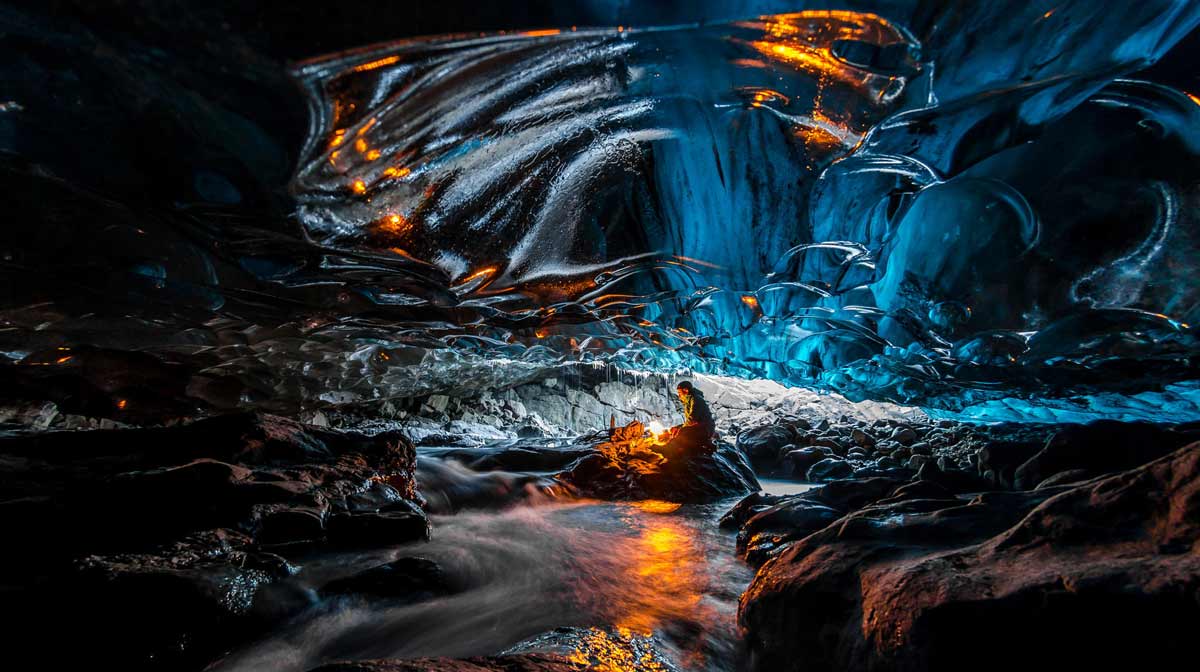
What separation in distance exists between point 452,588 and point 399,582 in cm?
35

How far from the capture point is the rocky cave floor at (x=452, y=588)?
4.33ft

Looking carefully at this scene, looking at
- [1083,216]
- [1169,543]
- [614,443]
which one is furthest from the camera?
[614,443]

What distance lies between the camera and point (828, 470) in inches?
375

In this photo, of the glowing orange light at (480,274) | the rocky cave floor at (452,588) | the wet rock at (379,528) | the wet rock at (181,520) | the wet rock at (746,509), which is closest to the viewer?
the rocky cave floor at (452,588)

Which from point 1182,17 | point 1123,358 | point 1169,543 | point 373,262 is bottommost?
point 1169,543

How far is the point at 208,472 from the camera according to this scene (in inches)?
130

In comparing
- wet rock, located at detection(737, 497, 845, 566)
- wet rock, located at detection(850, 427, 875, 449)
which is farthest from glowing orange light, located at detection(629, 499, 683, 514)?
wet rock, located at detection(850, 427, 875, 449)

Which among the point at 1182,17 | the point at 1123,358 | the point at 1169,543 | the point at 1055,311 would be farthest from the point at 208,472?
the point at 1123,358

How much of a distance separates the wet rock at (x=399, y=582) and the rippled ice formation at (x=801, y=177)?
2.40m

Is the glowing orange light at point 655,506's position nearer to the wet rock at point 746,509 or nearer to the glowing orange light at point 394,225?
the wet rock at point 746,509

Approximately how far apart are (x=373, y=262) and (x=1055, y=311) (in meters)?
5.77

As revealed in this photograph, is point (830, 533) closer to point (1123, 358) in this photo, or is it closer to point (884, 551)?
point (884, 551)

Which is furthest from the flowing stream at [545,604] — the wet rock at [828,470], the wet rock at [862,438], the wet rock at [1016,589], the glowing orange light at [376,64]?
the wet rock at [862,438]

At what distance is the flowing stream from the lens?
222 cm
